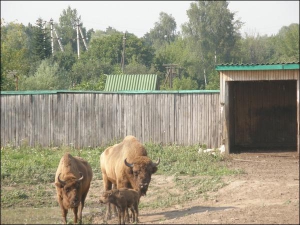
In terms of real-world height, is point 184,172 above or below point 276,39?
below

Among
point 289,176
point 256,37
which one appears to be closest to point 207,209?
point 289,176

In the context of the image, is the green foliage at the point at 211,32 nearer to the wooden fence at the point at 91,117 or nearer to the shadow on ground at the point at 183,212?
the wooden fence at the point at 91,117

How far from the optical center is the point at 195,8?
7450 centimetres

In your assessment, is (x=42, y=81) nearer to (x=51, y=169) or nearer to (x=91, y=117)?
(x=91, y=117)

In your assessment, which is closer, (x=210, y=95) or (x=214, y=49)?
(x=210, y=95)

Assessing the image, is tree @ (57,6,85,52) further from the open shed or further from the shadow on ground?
the shadow on ground

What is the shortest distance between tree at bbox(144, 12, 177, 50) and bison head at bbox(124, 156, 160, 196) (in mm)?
98683

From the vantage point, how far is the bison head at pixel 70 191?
1286cm

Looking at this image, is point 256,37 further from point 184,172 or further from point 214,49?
point 184,172

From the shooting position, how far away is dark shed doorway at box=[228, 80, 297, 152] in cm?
2602

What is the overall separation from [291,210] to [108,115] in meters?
12.3

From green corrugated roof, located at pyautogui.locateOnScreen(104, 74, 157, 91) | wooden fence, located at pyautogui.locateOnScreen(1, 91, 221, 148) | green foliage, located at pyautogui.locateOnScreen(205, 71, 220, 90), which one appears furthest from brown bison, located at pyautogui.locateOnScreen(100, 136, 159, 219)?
green foliage, located at pyautogui.locateOnScreen(205, 71, 220, 90)

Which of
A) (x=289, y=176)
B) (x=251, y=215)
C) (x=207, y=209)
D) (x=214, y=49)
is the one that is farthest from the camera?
(x=214, y=49)

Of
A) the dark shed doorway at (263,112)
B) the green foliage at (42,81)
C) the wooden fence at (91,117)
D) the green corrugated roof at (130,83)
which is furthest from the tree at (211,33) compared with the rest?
the wooden fence at (91,117)
